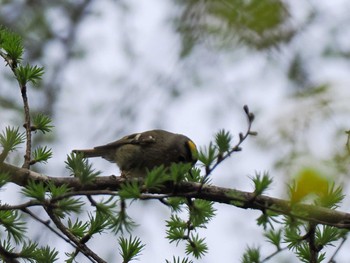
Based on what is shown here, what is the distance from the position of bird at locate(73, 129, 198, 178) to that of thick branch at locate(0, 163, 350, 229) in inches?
63.0

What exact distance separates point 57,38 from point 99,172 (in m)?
6.91

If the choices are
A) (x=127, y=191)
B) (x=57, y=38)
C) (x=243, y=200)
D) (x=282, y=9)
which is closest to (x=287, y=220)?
(x=243, y=200)

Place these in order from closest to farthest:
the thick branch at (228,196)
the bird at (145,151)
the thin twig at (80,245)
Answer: the thick branch at (228,196) → the thin twig at (80,245) → the bird at (145,151)

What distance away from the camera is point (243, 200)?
94.3 inches

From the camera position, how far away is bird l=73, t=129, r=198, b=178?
15.1 feet

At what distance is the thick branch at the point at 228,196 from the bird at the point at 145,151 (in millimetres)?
1599

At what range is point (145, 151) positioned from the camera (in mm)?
4809

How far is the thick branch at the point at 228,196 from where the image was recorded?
7.84 feet

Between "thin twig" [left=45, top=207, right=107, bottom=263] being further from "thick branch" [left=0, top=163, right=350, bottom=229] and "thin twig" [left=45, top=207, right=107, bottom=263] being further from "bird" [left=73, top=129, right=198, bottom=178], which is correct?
"bird" [left=73, top=129, right=198, bottom=178]

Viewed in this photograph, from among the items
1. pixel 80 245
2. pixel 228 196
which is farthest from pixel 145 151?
pixel 228 196

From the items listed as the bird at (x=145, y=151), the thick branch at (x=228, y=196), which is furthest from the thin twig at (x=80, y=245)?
the bird at (x=145, y=151)

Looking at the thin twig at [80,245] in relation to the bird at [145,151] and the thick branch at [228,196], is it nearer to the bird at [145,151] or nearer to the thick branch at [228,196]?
the thick branch at [228,196]

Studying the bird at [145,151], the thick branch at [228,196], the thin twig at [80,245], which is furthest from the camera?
the bird at [145,151]

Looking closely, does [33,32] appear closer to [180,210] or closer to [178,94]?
[178,94]
